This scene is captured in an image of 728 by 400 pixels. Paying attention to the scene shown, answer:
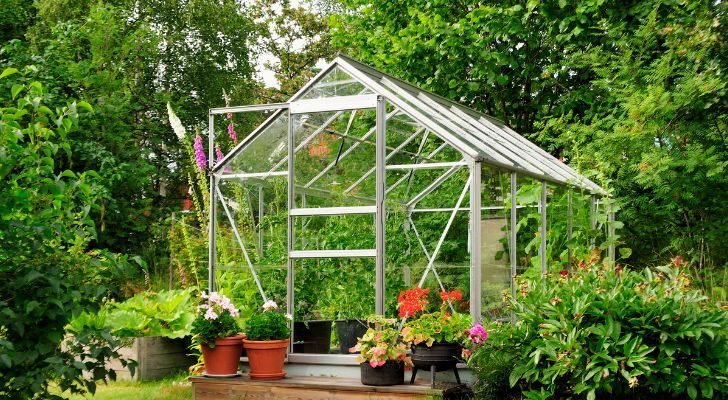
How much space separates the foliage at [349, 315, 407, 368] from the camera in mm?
6230

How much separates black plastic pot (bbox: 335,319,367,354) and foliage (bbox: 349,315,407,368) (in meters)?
0.63

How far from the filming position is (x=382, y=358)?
6.24m

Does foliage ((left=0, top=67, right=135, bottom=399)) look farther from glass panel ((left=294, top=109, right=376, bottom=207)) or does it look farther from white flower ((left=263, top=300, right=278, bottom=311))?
glass panel ((left=294, top=109, right=376, bottom=207))

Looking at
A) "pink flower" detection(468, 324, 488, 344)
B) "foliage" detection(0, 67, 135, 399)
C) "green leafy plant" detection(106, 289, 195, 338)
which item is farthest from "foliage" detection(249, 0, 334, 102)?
"foliage" detection(0, 67, 135, 399)

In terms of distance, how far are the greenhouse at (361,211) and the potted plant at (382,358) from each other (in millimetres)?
402

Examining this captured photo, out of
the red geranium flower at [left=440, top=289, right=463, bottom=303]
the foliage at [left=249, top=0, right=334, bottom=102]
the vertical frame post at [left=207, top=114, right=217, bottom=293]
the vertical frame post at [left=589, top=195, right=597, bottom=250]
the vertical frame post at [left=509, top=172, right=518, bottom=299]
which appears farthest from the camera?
the foliage at [left=249, top=0, right=334, bottom=102]

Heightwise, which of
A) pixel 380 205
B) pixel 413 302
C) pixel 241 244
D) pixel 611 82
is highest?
pixel 611 82

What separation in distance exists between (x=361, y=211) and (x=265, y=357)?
1.38 metres

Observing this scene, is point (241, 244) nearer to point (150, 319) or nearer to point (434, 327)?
point (150, 319)

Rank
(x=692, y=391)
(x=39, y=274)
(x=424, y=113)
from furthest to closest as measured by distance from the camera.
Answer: (x=424, y=113) → (x=692, y=391) → (x=39, y=274)

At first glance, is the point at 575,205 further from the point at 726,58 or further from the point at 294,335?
the point at 294,335

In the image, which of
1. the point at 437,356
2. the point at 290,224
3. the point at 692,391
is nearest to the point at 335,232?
the point at 290,224

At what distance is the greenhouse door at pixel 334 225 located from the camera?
7.07 m

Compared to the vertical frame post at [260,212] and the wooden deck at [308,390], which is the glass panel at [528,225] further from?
the vertical frame post at [260,212]
